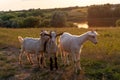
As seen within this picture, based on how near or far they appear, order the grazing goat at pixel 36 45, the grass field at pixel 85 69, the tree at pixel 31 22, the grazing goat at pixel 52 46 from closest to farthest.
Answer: the grass field at pixel 85 69
the grazing goat at pixel 52 46
the grazing goat at pixel 36 45
the tree at pixel 31 22

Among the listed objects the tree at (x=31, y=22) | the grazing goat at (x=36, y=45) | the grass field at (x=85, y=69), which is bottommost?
the tree at (x=31, y=22)

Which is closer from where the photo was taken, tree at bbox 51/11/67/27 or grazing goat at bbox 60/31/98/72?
grazing goat at bbox 60/31/98/72

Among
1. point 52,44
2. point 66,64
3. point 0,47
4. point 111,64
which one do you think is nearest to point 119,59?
point 111,64

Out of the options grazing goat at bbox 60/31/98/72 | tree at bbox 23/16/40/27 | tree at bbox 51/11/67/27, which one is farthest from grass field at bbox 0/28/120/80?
tree at bbox 51/11/67/27

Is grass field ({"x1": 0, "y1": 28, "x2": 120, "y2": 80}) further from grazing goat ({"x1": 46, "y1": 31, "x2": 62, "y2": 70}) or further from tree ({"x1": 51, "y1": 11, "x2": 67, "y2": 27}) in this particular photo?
tree ({"x1": 51, "y1": 11, "x2": 67, "y2": 27})

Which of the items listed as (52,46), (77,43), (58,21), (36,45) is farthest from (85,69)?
(58,21)

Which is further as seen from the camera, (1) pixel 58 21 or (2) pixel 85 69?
(1) pixel 58 21

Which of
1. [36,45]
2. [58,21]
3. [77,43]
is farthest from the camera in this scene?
[58,21]

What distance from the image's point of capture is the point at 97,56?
13.4m

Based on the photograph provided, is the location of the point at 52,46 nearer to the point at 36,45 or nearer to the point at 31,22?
the point at 36,45

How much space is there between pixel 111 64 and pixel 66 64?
175 centimetres

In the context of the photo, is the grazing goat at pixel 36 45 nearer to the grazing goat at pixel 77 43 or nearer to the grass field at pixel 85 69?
the grass field at pixel 85 69

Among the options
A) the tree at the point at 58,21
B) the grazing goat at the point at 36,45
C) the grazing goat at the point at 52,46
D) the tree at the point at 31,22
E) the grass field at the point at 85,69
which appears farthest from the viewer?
the tree at the point at 58,21

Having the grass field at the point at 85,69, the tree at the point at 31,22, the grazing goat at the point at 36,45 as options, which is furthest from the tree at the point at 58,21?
the grazing goat at the point at 36,45
